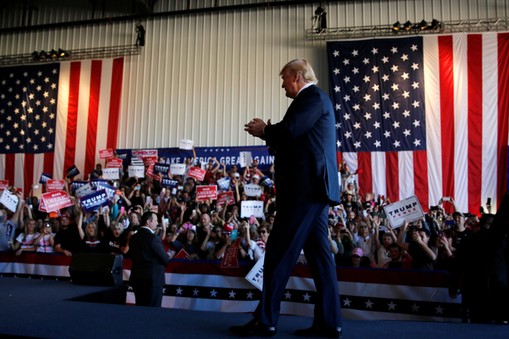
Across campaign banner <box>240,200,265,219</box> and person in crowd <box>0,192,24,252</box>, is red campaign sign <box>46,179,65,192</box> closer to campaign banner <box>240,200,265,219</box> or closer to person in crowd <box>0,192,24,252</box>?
person in crowd <box>0,192,24,252</box>

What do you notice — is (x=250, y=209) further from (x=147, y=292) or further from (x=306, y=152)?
(x=306, y=152)

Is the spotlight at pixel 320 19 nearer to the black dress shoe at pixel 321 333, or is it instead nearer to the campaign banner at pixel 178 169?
the campaign banner at pixel 178 169

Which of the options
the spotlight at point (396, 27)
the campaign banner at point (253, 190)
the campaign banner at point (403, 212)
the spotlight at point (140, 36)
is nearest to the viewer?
the campaign banner at point (403, 212)

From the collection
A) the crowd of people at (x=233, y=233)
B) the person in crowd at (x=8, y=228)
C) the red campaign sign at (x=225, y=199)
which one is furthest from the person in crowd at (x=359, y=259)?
the person in crowd at (x=8, y=228)

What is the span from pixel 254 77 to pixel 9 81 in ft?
26.7

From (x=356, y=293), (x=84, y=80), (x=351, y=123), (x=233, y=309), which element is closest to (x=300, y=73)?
(x=356, y=293)

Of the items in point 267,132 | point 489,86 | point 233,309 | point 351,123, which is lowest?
point 233,309

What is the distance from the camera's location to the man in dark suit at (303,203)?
2.27m

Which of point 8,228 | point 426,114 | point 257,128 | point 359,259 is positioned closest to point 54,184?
point 8,228

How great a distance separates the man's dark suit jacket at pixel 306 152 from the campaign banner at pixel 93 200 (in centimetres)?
591

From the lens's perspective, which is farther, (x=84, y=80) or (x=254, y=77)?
(x=84, y=80)

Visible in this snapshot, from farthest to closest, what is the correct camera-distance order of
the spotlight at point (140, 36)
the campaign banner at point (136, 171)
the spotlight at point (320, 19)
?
the spotlight at point (140, 36), the spotlight at point (320, 19), the campaign banner at point (136, 171)

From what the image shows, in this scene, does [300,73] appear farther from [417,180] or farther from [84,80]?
[84,80]

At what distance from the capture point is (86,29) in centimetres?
1500
